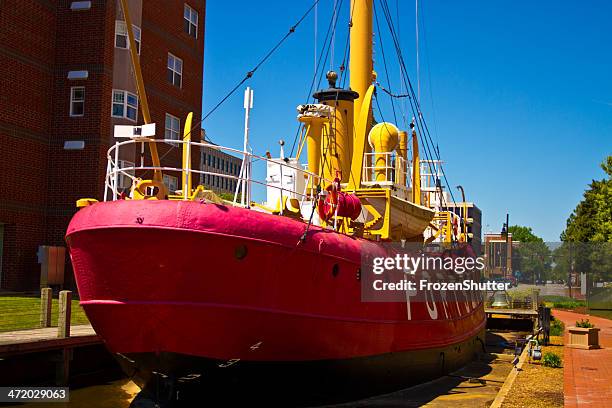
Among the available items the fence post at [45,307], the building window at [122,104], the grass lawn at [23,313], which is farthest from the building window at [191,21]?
the fence post at [45,307]

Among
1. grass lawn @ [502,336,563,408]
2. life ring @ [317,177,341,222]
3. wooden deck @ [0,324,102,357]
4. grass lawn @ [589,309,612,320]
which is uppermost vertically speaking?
life ring @ [317,177,341,222]

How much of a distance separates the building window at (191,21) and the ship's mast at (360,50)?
1420cm

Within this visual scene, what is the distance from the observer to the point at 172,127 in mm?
30000

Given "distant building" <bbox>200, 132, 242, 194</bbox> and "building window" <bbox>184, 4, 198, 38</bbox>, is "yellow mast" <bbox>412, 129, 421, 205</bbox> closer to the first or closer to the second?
"building window" <bbox>184, 4, 198, 38</bbox>

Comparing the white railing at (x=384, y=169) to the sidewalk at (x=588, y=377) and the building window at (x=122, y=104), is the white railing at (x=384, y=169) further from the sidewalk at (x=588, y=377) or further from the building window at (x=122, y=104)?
the building window at (x=122, y=104)

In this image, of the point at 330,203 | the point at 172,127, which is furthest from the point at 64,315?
the point at 172,127

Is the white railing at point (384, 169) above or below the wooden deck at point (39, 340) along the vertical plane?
above

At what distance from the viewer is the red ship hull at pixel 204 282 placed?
1007cm

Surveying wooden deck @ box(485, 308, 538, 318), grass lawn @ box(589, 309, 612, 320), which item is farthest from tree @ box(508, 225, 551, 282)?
wooden deck @ box(485, 308, 538, 318)

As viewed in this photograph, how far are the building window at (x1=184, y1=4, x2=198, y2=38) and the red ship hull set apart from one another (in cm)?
2249

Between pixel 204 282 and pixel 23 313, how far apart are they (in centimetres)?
1061

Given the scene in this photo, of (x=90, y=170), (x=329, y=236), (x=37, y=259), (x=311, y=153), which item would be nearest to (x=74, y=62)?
(x=90, y=170)

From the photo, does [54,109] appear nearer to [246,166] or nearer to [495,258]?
[246,166]

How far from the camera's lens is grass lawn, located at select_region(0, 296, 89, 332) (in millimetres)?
16531
